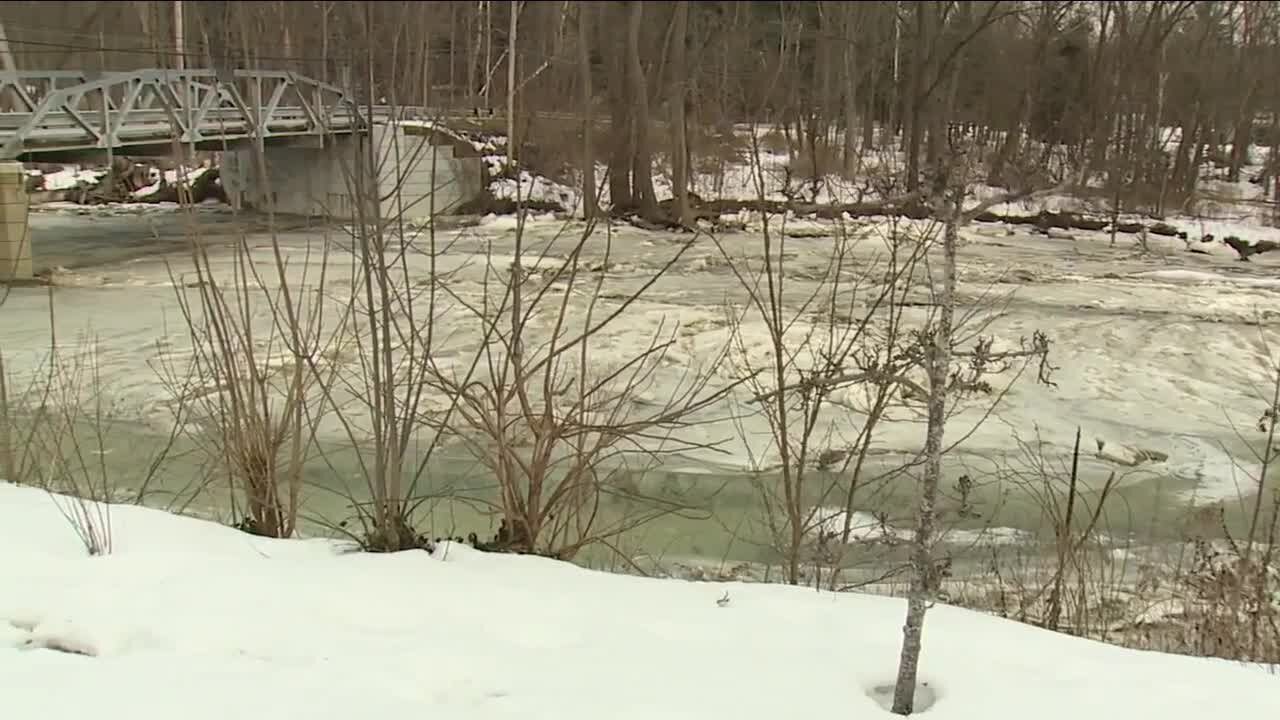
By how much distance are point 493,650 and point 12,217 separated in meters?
15.8

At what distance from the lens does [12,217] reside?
52.1 feet

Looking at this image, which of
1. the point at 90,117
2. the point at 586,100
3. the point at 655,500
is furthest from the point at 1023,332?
the point at 90,117

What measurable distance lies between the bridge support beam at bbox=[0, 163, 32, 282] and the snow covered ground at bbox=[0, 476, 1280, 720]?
13119 millimetres

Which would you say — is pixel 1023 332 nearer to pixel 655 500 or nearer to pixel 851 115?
pixel 851 115

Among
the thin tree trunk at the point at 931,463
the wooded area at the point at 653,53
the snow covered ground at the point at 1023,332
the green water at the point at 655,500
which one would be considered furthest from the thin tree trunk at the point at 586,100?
the green water at the point at 655,500

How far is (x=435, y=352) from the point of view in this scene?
33.1ft

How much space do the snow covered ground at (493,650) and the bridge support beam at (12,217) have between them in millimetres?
13119

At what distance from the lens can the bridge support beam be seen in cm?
1505

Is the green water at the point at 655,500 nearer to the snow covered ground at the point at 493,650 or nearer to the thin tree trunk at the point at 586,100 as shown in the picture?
the snow covered ground at the point at 493,650

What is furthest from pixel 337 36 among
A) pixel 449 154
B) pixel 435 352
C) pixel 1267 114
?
pixel 1267 114

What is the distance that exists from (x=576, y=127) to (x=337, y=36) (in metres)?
1.25

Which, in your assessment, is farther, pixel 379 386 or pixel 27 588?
pixel 379 386

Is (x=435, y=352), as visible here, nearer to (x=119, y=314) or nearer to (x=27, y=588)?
(x=119, y=314)

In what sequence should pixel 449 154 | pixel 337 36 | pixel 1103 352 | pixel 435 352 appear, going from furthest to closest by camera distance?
1. pixel 449 154
2. pixel 1103 352
3. pixel 435 352
4. pixel 337 36
